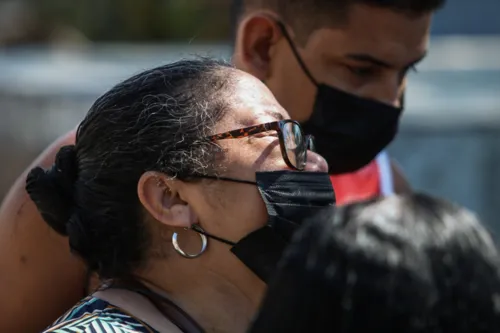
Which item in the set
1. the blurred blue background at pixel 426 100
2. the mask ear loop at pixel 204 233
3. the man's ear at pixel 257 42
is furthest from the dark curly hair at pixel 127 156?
the blurred blue background at pixel 426 100

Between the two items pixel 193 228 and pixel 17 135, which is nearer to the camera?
pixel 193 228

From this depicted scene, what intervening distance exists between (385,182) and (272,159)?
154cm

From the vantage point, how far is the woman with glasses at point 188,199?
2.08 meters

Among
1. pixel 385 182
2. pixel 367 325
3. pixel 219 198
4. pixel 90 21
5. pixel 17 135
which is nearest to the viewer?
pixel 367 325

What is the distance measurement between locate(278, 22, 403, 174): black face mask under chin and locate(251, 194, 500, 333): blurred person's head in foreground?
1730 mm

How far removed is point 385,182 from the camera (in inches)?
142

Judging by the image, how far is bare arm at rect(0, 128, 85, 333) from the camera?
8.14 ft

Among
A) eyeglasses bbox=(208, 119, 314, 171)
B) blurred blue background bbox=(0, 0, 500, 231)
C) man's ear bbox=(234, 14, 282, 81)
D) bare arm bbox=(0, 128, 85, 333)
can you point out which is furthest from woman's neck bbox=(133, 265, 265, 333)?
blurred blue background bbox=(0, 0, 500, 231)

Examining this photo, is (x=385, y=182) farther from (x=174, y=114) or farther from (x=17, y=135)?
(x=17, y=135)

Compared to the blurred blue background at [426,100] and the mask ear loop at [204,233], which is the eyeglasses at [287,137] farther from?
the blurred blue background at [426,100]

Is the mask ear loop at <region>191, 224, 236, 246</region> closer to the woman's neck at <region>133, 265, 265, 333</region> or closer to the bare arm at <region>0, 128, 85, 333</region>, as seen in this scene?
the woman's neck at <region>133, 265, 265, 333</region>

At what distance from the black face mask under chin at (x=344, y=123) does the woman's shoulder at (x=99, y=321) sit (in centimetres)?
110

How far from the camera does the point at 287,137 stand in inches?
84.7

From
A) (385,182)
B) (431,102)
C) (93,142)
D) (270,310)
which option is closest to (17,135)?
(431,102)
